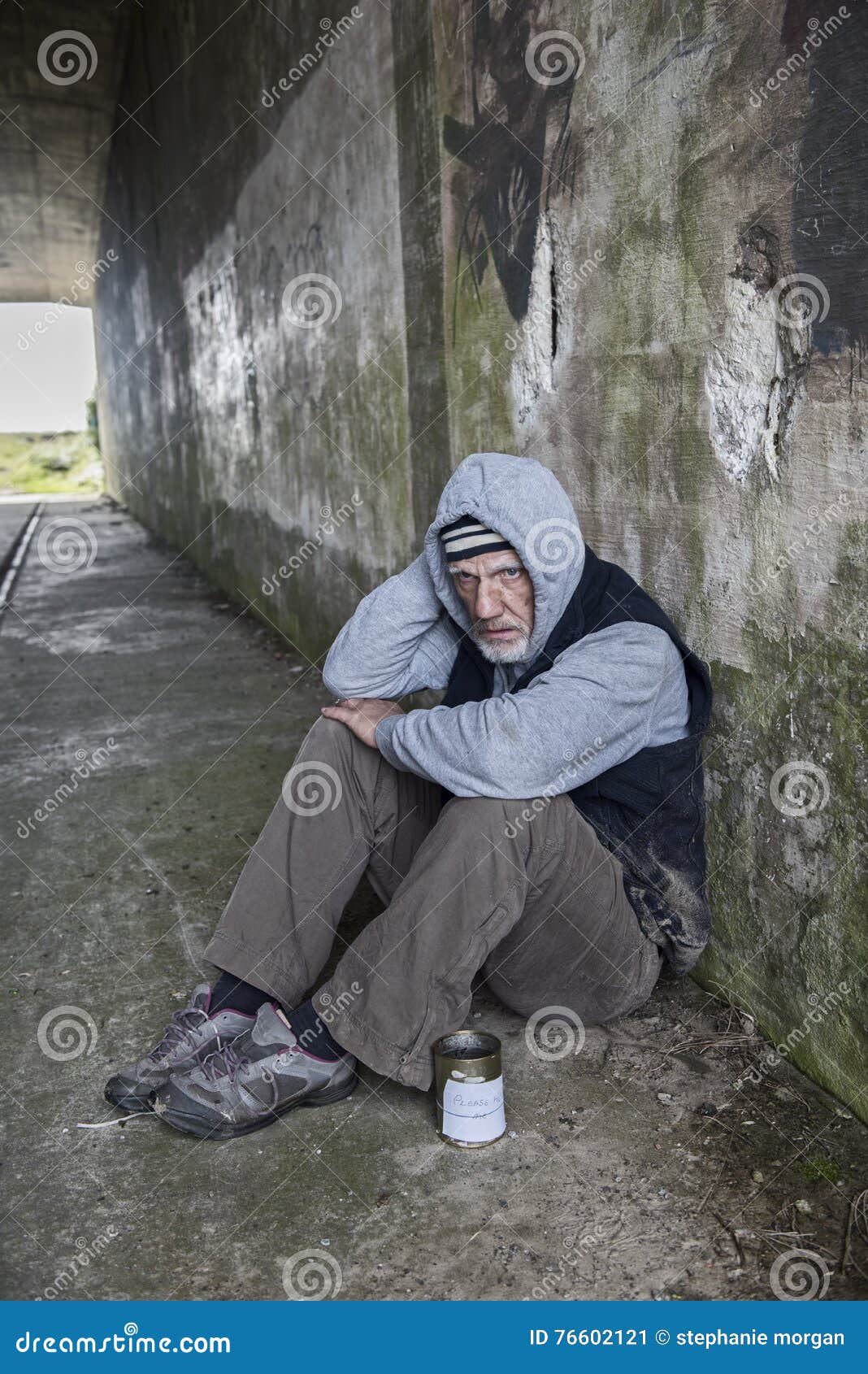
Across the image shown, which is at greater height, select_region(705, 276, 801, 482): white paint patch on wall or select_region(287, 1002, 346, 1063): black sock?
select_region(705, 276, 801, 482): white paint patch on wall

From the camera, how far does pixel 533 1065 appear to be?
95.1 inches

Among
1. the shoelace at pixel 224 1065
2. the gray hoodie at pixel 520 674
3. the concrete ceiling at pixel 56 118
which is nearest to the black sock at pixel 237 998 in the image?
the shoelace at pixel 224 1065

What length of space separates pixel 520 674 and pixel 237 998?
91 centimetres

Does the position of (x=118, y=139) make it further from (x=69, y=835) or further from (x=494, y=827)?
(x=494, y=827)

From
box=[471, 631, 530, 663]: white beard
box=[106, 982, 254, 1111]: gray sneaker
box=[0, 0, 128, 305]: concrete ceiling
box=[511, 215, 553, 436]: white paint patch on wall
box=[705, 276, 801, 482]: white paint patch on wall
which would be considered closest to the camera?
box=[705, 276, 801, 482]: white paint patch on wall

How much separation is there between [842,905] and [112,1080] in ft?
4.94

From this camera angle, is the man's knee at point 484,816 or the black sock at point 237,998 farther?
the black sock at point 237,998

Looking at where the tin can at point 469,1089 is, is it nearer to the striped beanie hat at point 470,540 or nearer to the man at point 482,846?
the man at point 482,846

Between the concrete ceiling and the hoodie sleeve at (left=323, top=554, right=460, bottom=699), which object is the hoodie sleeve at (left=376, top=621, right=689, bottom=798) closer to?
the hoodie sleeve at (left=323, top=554, right=460, bottom=699)

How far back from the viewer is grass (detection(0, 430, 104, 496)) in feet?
102

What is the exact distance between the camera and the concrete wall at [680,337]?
2.04m

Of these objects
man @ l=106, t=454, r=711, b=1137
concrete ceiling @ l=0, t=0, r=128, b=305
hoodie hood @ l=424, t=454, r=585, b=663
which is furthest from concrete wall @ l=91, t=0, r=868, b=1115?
concrete ceiling @ l=0, t=0, r=128, b=305

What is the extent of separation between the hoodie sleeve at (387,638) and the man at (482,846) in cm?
9

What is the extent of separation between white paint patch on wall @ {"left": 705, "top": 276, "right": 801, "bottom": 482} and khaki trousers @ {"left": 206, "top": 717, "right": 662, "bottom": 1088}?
79cm
